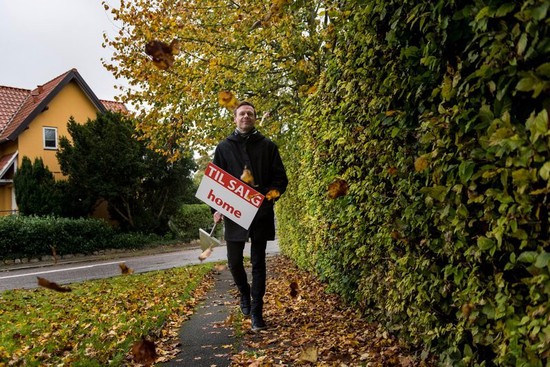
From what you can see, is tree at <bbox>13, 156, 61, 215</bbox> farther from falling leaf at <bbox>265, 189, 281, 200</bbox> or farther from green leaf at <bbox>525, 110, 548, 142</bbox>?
green leaf at <bbox>525, 110, 548, 142</bbox>

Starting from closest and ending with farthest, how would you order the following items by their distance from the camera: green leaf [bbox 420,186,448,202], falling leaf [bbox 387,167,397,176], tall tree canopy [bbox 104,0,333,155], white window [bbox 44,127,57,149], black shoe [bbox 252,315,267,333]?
green leaf [bbox 420,186,448,202]
falling leaf [bbox 387,167,397,176]
black shoe [bbox 252,315,267,333]
tall tree canopy [bbox 104,0,333,155]
white window [bbox 44,127,57,149]

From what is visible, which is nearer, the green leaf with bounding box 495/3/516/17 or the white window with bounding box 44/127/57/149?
the green leaf with bounding box 495/3/516/17

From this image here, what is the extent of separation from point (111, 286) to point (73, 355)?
5.25m

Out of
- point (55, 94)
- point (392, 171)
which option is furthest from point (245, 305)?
point (55, 94)

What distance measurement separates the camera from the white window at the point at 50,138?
78.5ft

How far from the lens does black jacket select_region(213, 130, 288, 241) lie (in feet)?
14.5

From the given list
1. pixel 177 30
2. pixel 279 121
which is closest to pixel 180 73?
pixel 177 30

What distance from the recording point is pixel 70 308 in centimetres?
648

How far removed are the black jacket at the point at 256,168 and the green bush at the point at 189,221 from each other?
68.8 ft

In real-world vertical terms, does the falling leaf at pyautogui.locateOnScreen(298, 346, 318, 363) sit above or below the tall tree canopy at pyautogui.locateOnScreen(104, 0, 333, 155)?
below

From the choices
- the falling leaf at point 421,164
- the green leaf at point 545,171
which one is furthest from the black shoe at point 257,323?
the green leaf at point 545,171

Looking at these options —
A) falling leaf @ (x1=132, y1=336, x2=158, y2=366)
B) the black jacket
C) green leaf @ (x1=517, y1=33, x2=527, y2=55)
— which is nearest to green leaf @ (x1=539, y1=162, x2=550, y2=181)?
green leaf @ (x1=517, y1=33, x2=527, y2=55)

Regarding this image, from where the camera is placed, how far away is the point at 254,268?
4.41 metres

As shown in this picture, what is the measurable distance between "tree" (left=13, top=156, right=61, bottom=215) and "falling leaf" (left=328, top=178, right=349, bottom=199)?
62.8 ft
